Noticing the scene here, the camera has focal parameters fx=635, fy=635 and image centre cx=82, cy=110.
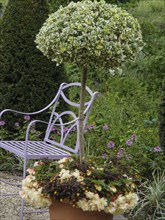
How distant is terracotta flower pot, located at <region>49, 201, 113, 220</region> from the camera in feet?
12.2

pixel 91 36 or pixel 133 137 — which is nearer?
pixel 91 36

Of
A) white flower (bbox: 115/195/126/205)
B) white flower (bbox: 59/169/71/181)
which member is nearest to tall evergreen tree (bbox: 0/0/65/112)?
white flower (bbox: 59/169/71/181)

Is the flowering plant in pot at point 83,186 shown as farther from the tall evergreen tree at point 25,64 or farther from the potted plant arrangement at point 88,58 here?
the tall evergreen tree at point 25,64

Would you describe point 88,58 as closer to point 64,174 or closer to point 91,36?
point 91,36

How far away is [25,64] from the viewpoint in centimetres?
646

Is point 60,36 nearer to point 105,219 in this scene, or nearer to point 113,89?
point 105,219

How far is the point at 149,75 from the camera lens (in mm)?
8562

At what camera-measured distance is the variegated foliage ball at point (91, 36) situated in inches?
146

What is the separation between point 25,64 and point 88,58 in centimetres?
274

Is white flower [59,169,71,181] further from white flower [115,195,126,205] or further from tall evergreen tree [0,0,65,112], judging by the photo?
tall evergreen tree [0,0,65,112]

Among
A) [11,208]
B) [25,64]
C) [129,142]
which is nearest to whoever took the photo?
[11,208]

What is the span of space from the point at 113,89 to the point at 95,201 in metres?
4.88

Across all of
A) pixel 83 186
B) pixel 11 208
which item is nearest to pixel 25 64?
pixel 11 208

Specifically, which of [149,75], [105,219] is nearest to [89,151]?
[105,219]
